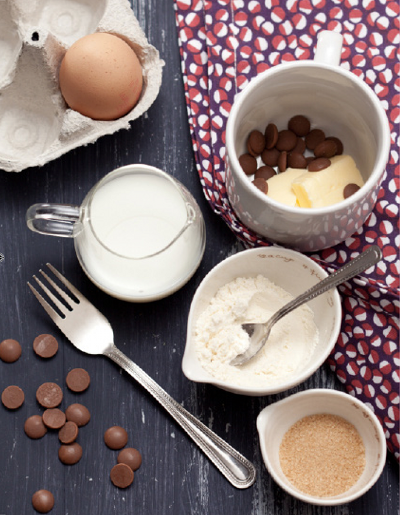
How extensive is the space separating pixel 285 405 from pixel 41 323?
0.45 m

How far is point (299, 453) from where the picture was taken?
1.21m

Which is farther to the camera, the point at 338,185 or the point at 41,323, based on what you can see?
the point at 41,323

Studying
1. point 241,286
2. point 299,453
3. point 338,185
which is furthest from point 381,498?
point 338,185

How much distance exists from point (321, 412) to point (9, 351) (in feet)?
1.80

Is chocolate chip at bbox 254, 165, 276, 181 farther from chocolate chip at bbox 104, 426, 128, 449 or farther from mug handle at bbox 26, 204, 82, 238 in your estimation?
chocolate chip at bbox 104, 426, 128, 449

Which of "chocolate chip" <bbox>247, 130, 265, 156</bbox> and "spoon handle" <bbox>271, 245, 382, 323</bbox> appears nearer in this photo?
"spoon handle" <bbox>271, 245, 382, 323</bbox>

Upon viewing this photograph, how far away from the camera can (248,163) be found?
48.5 inches

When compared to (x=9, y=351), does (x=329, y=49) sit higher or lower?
higher

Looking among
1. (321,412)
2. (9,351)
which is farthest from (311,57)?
(9,351)

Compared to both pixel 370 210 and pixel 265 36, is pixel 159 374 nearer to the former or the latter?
pixel 370 210

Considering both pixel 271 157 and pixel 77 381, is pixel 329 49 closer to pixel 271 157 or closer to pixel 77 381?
pixel 271 157

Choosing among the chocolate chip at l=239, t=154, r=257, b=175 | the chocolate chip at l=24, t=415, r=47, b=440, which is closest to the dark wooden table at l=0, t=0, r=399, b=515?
the chocolate chip at l=24, t=415, r=47, b=440

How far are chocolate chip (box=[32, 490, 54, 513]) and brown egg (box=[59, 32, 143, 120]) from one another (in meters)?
0.65

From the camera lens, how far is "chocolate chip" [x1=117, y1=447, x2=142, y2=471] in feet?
4.07
